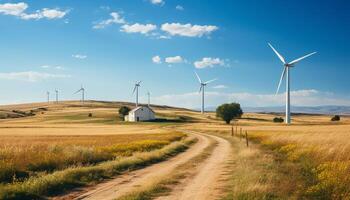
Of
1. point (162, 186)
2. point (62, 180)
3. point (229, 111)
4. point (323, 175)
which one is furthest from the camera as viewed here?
point (229, 111)

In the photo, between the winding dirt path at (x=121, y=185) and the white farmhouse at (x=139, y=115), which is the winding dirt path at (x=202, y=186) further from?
the white farmhouse at (x=139, y=115)

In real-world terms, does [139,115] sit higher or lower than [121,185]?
higher

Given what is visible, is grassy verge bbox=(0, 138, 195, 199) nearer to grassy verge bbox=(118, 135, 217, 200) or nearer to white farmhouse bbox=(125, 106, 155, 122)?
grassy verge bbox=(118, 135, 217, 200)

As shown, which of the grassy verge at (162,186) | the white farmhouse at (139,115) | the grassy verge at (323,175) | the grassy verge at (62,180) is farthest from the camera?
the white farmhouse at (139,115)

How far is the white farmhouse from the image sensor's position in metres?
165

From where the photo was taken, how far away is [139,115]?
16550 cm

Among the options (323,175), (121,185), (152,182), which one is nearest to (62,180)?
(121,185)

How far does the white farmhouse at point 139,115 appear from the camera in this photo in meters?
165

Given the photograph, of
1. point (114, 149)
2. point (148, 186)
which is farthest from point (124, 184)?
point (114, 149)

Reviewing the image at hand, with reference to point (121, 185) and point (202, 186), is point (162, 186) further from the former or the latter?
point (121, 185)

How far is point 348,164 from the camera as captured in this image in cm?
1898

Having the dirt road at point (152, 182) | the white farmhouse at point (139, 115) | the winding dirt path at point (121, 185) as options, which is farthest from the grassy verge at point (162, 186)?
the white farmhouse at point (139, 115)

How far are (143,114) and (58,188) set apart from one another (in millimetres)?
149530

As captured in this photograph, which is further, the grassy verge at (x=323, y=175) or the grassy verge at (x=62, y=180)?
the grassy verge at (x=62, y=180)
